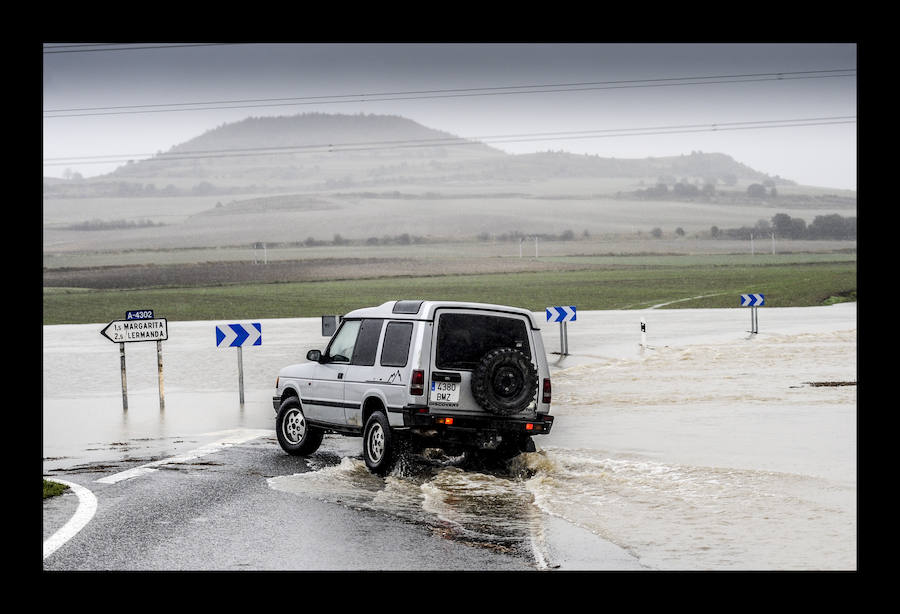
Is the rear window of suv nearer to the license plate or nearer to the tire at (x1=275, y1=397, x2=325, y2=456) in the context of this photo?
the license plate

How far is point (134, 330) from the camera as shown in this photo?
22672 millimetres

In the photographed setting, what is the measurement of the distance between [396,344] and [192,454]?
4.20 meters

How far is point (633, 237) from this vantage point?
638ft

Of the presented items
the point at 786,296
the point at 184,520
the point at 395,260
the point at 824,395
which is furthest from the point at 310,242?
the point at 184,520

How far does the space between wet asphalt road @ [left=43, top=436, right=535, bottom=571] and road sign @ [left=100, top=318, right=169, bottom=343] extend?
28.5 feet

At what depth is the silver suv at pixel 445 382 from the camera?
45.1ft

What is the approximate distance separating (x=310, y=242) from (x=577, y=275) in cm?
7007

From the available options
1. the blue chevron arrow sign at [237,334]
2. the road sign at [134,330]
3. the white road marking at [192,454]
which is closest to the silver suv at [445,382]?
the white road marking at [192,454]

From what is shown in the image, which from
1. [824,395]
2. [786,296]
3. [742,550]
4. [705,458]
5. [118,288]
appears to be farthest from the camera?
[118,288]

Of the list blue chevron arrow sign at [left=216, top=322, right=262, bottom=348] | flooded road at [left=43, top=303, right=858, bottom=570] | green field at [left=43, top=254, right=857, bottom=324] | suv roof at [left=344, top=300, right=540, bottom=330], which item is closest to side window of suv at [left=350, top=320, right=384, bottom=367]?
suv roof at [left=344, top=300, right=540, bottom=330]

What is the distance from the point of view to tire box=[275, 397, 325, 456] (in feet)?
52.9

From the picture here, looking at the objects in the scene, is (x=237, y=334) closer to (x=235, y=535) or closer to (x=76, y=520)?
(x=76, y=520)

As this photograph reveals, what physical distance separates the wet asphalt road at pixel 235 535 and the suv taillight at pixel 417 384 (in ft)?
6.43
